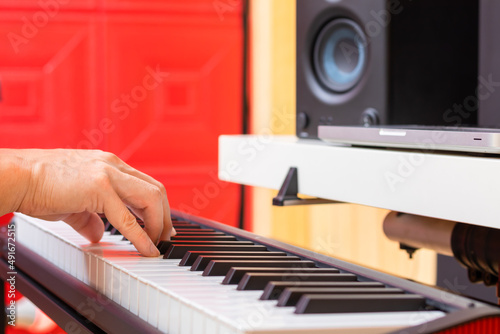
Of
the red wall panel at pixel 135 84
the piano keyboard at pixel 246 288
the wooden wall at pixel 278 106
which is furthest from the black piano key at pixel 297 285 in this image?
the red wall panel at pixel 135 84

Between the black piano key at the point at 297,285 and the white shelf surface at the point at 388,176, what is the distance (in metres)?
0.29

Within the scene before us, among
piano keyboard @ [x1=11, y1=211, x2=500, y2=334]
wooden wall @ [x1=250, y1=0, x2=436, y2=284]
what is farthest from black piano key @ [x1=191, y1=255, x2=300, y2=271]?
wooden wall @ [x1=250, y1=0, x2=436, y2=284]

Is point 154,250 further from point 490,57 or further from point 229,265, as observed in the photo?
point 490,57

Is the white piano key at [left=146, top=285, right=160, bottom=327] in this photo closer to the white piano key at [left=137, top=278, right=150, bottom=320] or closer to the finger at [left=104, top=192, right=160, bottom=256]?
the white piano key at [left=137, top=278, right=150, bottom=320]

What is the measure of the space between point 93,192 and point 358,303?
1.14ft

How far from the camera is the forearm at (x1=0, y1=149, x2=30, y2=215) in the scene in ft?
2.52

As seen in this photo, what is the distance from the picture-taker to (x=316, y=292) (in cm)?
54

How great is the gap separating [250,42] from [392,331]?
2.50 metres

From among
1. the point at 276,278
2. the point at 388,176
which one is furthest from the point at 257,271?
the point at 388,176

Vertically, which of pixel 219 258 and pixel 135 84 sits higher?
pixel 135 84

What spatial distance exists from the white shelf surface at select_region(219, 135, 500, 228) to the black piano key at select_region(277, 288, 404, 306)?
1.00 ft

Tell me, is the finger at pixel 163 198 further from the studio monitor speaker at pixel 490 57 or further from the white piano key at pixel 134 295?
the studio monitor speaker at pixel 490 57

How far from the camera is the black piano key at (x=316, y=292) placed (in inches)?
20.7

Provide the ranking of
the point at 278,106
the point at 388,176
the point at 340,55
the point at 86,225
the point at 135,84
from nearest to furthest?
the point at 86,225 < the point at 388,176 < the point at 340,55 < the point at 135,84 < the point at 278,106
